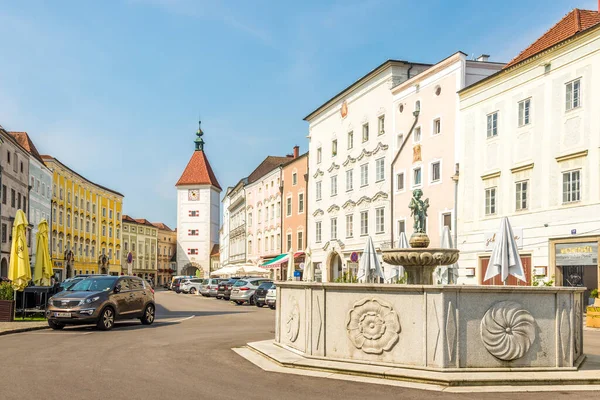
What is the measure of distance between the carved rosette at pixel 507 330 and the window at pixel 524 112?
1970cm

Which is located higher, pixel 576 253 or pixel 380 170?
pixel 380 170

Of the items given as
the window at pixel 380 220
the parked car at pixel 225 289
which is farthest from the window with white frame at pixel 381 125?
the parked car at pixel 225 289

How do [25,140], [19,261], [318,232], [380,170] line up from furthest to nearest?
[25,140]
[318,232]
[380,170]
[19,261]

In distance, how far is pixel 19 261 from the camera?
24.4 meters

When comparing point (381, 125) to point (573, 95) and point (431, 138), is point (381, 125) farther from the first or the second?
point (573, 95)

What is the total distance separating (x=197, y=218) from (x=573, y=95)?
98637 millimetres

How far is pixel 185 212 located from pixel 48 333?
104 metres

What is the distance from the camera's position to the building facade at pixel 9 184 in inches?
1992

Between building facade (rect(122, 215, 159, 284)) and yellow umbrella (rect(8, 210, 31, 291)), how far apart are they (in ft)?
307

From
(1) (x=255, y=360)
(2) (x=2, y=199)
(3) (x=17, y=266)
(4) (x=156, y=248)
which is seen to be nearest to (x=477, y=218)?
(3) (x=17, y=266)

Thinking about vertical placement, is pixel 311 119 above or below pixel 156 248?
above

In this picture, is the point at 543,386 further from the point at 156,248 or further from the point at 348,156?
the point at 156,248

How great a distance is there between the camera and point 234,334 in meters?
18.8

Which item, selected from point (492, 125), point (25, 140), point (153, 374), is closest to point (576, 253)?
point (492, 125)
